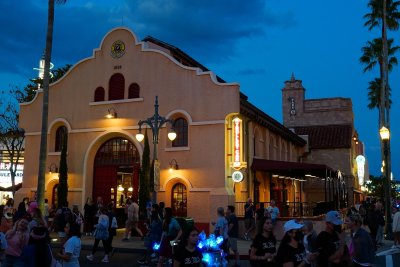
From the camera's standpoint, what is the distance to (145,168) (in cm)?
2256

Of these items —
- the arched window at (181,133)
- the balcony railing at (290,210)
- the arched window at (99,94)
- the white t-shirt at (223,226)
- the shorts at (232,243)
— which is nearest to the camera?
the white t-shirt at (223,226)

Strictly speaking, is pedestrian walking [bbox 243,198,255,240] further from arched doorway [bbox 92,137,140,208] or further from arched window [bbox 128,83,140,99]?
arched window [bbox 128,83,140,99]

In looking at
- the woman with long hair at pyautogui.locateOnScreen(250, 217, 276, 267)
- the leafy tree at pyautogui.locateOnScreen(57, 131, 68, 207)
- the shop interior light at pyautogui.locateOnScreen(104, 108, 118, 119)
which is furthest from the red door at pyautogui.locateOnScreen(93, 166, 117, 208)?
the woman with long hair at pyautogui.locateOnScreen(250, 217, 276, 267)

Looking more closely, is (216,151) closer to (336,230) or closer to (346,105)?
(336,230)

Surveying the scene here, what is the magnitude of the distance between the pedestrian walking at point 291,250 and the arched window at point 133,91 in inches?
746

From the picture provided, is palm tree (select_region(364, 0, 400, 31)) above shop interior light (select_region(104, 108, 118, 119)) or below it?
above

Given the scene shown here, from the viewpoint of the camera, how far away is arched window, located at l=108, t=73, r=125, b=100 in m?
25.3

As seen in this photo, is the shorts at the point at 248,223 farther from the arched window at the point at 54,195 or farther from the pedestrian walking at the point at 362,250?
the pedestrian walking at the point at 362,250

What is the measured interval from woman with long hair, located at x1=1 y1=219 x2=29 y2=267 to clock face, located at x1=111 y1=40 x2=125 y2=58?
18109 mm

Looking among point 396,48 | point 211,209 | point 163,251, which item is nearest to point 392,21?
point 396,48

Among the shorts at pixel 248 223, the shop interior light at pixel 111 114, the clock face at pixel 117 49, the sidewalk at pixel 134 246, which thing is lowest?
the sidewalk at pixel 134 246

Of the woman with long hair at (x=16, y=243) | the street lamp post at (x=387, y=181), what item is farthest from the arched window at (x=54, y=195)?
the woman with long hair at (x=16, y=243)

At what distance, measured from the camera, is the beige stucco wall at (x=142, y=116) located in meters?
22.4

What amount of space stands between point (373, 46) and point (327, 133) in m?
12.6
